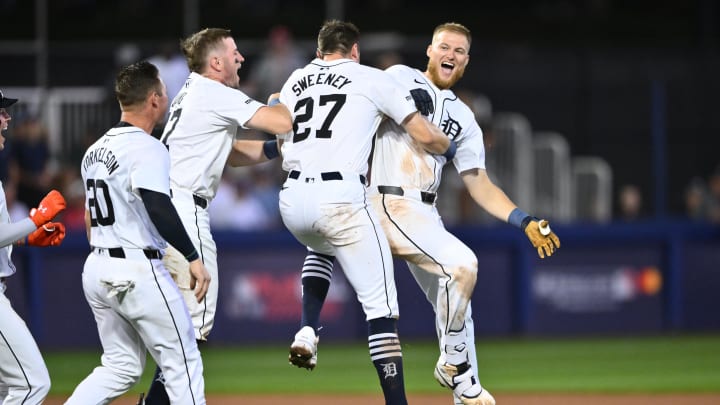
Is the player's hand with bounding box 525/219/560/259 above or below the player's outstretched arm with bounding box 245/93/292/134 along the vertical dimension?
below

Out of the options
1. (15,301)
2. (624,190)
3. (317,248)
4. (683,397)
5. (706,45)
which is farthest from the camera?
(706,45)

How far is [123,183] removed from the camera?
6.23 meters

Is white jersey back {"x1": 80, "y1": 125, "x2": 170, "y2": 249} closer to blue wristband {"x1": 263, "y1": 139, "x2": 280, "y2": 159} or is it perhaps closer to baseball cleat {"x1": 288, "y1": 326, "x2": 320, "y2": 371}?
baseball cleat {"x1": 288, "y1": 326, "x2": 320, "y2": 371}

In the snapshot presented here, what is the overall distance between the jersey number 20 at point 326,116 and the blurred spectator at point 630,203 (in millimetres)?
9082

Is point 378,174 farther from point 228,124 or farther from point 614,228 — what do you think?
point 614,228

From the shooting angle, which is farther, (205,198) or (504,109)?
(504,109)

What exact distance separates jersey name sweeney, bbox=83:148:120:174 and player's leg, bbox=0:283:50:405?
0.86m

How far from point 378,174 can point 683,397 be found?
3779 millimetres

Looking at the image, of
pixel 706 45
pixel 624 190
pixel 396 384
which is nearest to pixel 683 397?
pixel 396 384

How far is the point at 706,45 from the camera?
64.4ft

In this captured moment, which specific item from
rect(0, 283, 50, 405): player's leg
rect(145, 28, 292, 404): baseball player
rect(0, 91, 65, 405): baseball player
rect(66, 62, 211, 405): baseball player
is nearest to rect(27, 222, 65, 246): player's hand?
rect(0, 91, 65, 405): baseball player

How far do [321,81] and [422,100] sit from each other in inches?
25.3

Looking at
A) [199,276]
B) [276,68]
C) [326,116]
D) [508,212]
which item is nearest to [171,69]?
[276,68]

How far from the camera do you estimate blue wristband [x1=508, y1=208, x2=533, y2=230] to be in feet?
23.9
